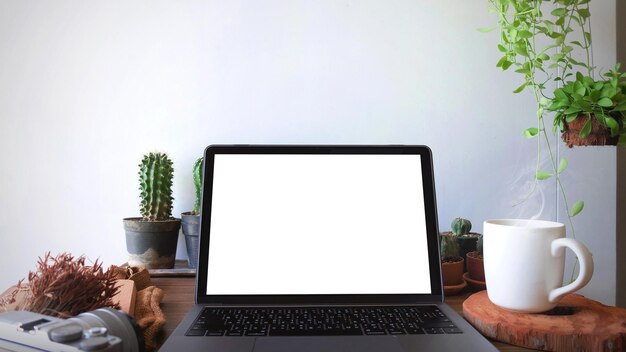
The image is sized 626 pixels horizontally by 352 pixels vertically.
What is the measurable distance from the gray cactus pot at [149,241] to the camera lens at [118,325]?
0.41m

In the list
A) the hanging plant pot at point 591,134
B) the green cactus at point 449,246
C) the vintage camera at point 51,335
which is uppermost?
the hanging plant pot at point 591,134

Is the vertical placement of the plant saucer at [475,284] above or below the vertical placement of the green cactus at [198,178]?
below

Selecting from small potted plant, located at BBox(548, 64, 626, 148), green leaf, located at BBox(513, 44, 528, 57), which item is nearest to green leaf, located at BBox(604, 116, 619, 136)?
small potted plant, located at BBox(548, 64, 626, 148)

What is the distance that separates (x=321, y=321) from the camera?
57 centimetres

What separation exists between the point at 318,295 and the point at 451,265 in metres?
0.25

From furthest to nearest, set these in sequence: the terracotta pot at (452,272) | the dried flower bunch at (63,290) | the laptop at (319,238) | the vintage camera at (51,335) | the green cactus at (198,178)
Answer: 1. the green cactus at (198,178)
2. the terracotta pot at (452,272)
3. the laptop at (319,238)
4. the dried flower bunch at (63,290)
5. the vintage camera at (51,335)

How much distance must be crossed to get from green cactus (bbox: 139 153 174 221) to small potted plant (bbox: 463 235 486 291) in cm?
57

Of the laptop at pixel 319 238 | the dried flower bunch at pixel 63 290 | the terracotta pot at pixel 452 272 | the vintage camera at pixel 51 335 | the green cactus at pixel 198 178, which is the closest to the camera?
the vintage camera at pixel 51 335

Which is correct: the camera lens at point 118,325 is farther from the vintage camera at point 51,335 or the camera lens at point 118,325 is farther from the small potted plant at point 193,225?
the small potted plant at point 193,225

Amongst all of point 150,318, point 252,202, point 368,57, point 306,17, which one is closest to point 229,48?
point 306,17

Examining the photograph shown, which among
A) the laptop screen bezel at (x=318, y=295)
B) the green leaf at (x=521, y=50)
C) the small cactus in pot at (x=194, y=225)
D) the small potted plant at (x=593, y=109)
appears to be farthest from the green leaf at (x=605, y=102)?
the small cactus in pot at (x=194, y=225)

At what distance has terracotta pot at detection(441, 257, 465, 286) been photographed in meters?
0.75

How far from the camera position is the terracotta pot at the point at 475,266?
772 mm

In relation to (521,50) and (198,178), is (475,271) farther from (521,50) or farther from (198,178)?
(198,178)
